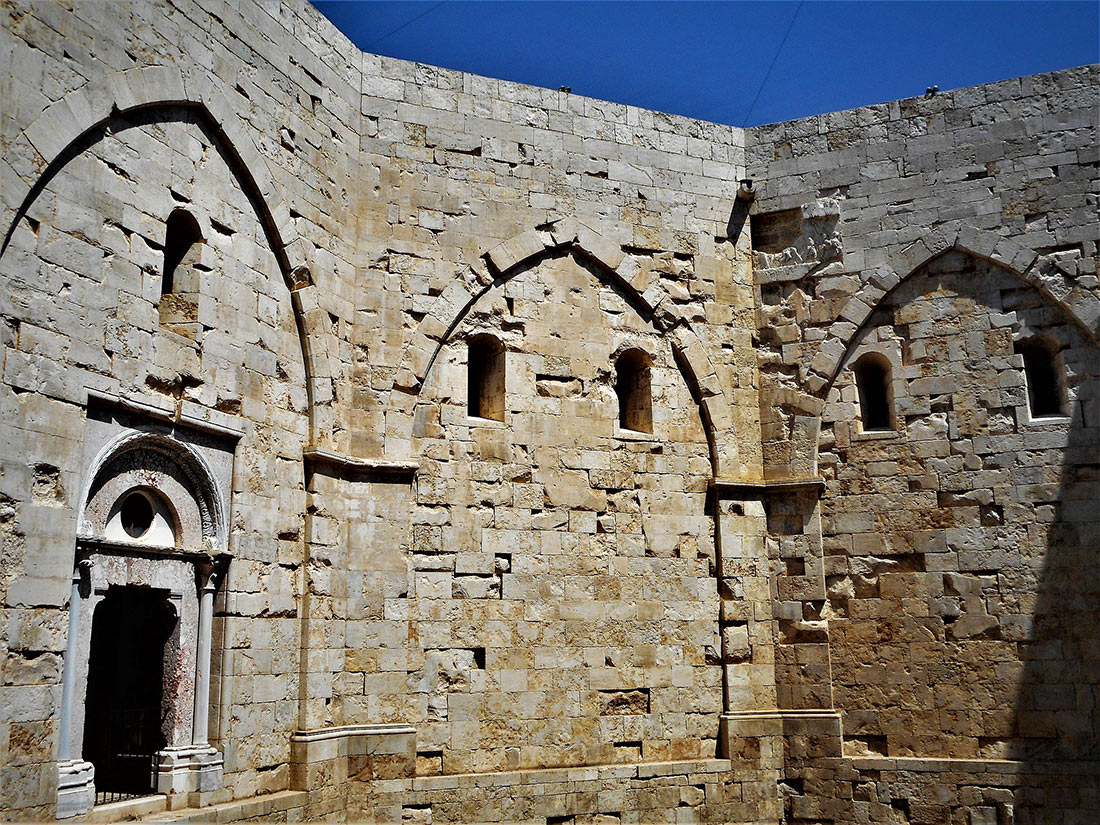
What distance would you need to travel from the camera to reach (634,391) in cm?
1077

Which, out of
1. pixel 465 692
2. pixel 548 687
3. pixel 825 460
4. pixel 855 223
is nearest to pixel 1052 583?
pixel 825 460

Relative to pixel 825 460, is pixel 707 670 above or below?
below

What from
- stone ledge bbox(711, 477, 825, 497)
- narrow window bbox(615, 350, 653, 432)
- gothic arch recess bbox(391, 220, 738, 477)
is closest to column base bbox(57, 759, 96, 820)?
gothic arch recess bbox(391, 220, 738, 477)

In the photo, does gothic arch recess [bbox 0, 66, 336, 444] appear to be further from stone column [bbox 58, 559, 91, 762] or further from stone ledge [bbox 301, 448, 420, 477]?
stone column [bbox 58, 559, 91, 762]

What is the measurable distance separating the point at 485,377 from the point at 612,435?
129 cm

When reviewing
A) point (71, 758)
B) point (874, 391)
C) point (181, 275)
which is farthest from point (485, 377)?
point (71, 758)

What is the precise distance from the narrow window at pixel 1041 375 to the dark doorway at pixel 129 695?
7663 mm

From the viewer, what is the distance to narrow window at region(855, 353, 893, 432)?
1067 centimetres

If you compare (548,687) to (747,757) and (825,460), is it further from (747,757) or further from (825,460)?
(825,460)

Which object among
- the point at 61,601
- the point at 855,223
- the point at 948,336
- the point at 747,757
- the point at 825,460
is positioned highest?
the point at 855,223

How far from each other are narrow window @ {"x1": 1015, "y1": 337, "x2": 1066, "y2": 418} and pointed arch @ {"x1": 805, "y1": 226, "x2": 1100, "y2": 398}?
38cm

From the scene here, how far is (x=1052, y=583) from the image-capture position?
978 centimetres

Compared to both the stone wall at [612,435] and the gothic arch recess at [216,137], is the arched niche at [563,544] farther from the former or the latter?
the gothic arch recess at [216,137]

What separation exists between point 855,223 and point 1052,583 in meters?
3.77
